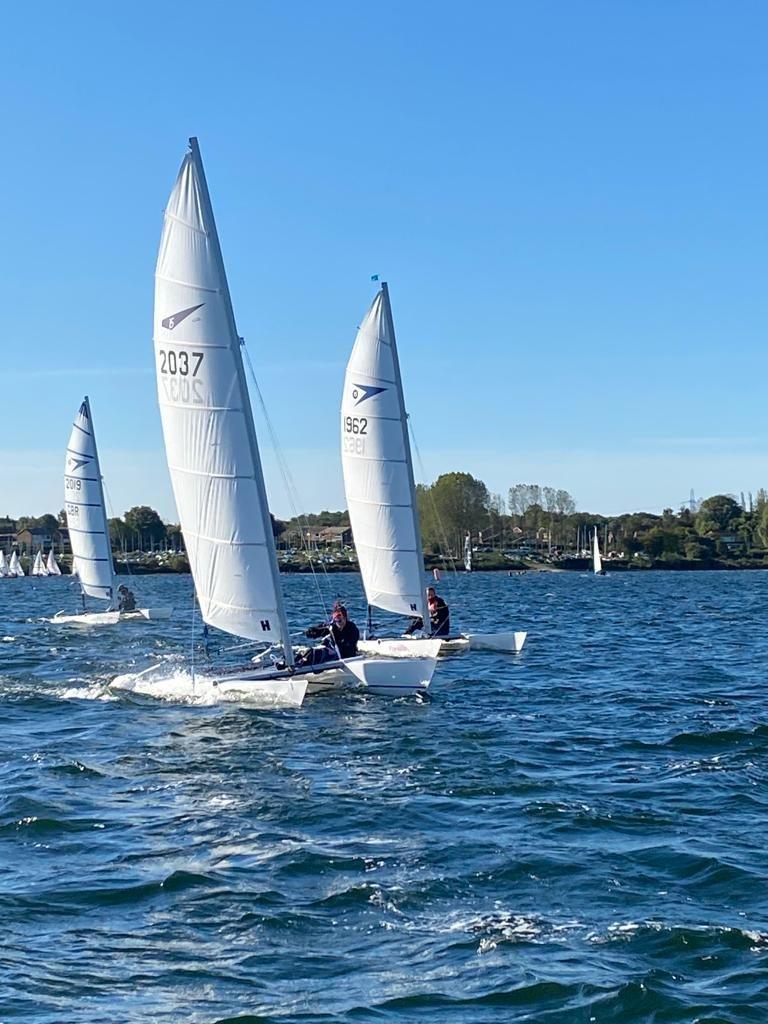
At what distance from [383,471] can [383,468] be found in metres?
0.07

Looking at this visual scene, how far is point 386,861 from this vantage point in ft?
39.2

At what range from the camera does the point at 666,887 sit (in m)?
11.1

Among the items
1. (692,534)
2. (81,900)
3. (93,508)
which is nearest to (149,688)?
(81,900)

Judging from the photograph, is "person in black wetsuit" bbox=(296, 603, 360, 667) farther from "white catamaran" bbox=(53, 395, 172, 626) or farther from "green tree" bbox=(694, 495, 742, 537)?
"green tree" bbox=(694, 495, 742, 537)

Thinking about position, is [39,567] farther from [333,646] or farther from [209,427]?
[209,427]

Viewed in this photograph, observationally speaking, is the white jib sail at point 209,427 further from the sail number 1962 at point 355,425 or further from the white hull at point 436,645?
the sail number 1962 at point 355,425

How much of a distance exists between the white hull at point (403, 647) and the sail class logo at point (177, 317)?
27.5 ft

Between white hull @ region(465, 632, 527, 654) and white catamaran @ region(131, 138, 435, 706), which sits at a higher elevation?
white catamaran @ region(131, 138, 435, 706)

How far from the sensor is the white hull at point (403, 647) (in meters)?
26.3

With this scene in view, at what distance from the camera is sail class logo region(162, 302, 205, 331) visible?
21641 millimetres

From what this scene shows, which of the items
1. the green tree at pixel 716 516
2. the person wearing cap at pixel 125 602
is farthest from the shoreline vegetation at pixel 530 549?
the person wearing cap at pixel 125 602

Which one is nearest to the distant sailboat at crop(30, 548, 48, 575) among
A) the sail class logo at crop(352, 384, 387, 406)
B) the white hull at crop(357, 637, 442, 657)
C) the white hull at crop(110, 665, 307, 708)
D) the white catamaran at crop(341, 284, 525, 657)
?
the white catamaran at crop(341, 284, 525, 657)

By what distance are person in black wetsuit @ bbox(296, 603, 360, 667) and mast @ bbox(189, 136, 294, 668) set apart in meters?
0.56

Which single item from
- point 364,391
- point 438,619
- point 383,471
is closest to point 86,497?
point 364,391
